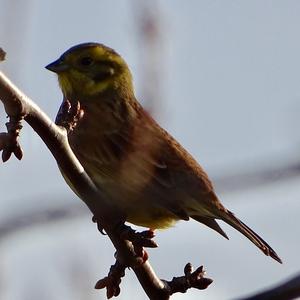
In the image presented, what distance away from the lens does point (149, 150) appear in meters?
4.87

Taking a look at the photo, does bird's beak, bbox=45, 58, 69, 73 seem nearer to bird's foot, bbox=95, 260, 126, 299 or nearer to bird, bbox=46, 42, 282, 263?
bird, bbox=46, 42, 282, 263

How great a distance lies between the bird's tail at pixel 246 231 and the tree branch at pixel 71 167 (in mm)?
1224

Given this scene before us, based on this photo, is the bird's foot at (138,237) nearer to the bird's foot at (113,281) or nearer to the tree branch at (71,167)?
the tree branch at (71,167)

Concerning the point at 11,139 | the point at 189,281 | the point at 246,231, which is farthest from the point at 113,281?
the point at 246,231

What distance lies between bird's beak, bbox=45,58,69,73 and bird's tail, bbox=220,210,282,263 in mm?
1739

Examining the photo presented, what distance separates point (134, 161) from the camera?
4.46 metres

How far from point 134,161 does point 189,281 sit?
1.30 metres

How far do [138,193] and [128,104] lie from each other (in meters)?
1.54

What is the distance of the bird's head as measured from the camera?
228 inches

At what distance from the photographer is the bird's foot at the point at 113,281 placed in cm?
330

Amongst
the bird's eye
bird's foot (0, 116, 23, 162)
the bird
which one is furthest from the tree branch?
the bird's eye

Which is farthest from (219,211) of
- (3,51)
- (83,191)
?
(3,51)

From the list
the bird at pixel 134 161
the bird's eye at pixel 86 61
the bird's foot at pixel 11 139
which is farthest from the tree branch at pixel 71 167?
the bird's eye at pixel 86 61

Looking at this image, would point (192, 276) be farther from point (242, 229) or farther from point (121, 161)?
point (121, 161)
